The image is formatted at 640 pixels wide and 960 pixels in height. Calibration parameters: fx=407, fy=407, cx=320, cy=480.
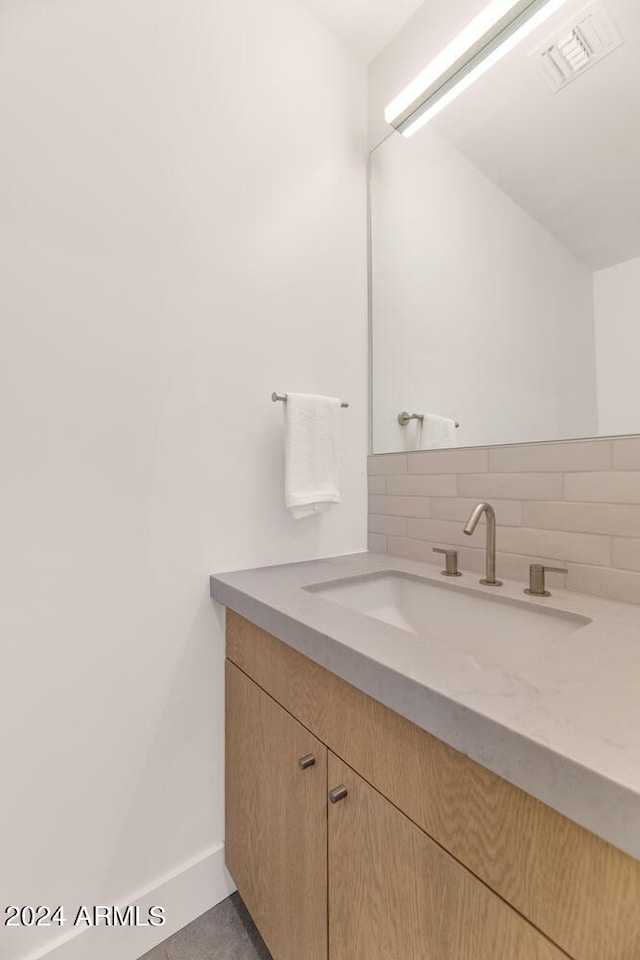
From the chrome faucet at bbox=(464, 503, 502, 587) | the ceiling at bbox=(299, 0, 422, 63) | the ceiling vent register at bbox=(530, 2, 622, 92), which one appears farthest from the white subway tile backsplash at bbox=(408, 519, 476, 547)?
the ceiling at bbox=(299, 0, 422, 63)

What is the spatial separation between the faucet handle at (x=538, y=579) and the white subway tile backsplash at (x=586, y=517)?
0.10 metres

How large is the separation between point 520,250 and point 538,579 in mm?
844

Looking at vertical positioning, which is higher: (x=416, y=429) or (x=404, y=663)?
(x=416, y=429)

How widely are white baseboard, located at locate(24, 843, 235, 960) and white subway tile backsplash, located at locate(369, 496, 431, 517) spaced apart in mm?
984

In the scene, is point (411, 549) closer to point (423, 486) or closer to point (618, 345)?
point (423, 486)

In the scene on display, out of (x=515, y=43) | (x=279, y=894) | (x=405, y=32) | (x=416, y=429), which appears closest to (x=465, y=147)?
(x=515, y=43)

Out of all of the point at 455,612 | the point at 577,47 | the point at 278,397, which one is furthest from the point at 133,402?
the point at 577,47

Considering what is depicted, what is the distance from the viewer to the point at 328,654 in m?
0.62

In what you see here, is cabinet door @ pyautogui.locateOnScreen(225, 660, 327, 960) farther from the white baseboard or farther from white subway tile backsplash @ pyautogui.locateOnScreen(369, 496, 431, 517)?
white subway tile backsplash @ pyautogui.locateOnScreen(369, 496, 431, 517)

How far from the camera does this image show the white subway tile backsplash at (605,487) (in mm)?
800

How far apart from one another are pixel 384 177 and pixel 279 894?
6.39ft

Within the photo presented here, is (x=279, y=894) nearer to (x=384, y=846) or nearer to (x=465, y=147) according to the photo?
(x=384, y=846)

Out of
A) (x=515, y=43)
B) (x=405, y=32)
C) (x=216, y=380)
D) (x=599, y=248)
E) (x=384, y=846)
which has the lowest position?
(x=384, y=846)

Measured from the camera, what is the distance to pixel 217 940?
0.94 metres
